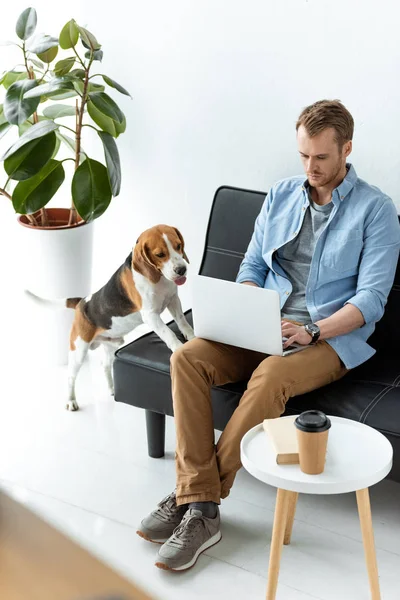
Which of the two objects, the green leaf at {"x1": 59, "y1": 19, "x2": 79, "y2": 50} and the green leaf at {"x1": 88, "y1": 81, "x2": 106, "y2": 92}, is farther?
the green leaf at {"x1": 88, "y1": 81, "x2": 106, "y2": 92}

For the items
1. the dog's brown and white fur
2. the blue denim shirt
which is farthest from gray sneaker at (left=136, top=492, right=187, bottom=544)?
the blue denim shirt

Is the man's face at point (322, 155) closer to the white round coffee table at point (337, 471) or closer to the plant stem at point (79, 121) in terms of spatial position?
the white round coffee table at point (337, 471)

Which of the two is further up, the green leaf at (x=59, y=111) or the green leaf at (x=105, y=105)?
the green leaf at (x=105, y=105)

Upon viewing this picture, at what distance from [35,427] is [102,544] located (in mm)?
763

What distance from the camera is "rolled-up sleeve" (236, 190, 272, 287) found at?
2.41 m

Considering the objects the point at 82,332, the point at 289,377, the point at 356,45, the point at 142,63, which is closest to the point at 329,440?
the point at 289,377

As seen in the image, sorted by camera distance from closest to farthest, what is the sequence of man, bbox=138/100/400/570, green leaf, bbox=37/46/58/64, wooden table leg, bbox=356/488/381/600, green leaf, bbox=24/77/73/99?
wooden table leg, bbox=356/488/381/600
man, bbox=138/100/400/570
green leaf, bbox=24/77/73/99
green leaf, bbox=37/46/58/64

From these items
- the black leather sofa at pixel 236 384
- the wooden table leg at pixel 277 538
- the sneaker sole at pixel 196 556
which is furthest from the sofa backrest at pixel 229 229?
the wooden table leg at pixel 277 538

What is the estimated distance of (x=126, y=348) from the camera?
2.43 meters

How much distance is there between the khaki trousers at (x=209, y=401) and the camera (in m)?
2.00

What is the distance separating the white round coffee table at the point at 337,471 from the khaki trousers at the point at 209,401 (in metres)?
0.21

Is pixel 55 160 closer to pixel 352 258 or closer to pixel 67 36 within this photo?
pixel 67 36

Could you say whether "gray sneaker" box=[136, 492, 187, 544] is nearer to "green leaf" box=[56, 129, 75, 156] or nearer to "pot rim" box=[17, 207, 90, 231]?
"pot rim" box=[17, 207, 90, 231]

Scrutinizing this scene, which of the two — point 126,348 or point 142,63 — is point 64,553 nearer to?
point 126,348
